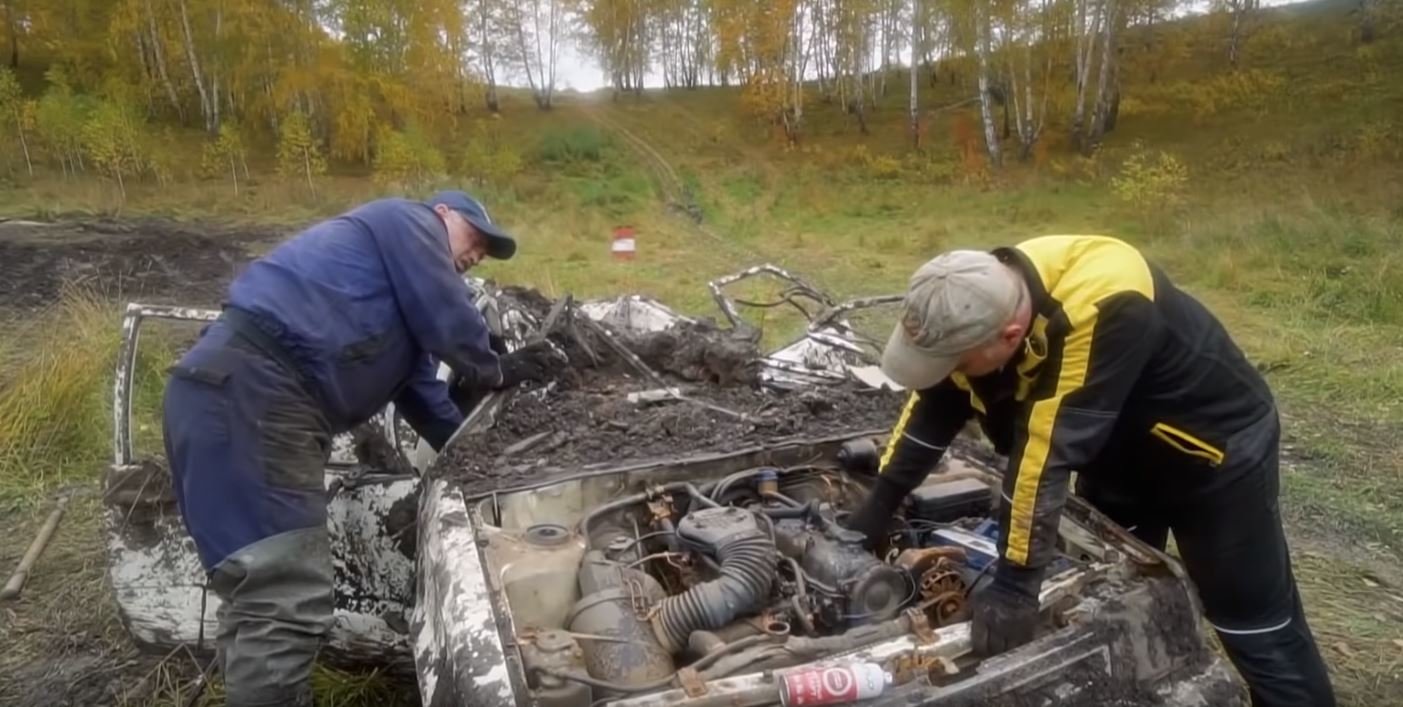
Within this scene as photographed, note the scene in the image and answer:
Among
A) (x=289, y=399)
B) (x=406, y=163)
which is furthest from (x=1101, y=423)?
(x=406, y=163)

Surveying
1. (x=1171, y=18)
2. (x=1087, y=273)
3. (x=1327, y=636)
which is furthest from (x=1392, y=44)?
(x=1087, y=273)

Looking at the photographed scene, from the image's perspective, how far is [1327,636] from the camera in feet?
11.6

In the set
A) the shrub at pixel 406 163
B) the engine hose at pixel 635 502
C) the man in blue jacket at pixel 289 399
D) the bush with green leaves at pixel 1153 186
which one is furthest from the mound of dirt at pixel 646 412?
the shrub at pixel 406 163

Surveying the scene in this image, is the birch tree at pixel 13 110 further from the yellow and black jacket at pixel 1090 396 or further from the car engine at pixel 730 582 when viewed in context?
the yellow and black jacket at pixel 1090 396

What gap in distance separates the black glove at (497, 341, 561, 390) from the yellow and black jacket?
1425 mm

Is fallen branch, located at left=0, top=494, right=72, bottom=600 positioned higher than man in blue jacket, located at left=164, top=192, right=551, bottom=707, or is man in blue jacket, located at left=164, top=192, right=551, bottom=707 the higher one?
man in blue jacket, located at left=164, top=192, right=551, bottom=707

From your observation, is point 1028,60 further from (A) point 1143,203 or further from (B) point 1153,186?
(B) point 1153,186

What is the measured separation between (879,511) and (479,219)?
63.5 inches

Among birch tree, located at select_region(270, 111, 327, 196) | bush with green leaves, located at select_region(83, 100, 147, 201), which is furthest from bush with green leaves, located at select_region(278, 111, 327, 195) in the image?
bush with green leaves, located at select_region(83, 100, 147, 201)

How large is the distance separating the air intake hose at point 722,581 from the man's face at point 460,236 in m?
1.19

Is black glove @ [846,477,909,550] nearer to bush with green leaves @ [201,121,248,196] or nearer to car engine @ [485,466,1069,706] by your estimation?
car engine @ [485,466,1069,706]

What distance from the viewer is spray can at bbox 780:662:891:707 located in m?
1.81

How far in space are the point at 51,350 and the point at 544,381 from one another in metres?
4.01

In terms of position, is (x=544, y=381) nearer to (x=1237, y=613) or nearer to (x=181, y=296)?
(x=1237, y=613)
